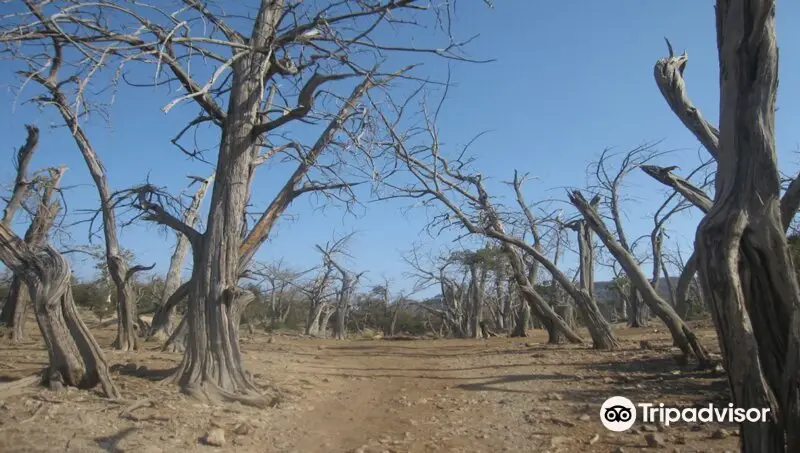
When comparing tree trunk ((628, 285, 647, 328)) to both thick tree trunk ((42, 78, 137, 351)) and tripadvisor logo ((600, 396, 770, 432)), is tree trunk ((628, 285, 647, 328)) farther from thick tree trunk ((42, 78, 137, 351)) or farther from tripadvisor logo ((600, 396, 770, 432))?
thick tree trunk ((42, 78, 137, 351))

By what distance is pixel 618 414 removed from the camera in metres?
5.16

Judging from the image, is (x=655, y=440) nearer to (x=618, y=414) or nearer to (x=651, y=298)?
(x=618, y=414)

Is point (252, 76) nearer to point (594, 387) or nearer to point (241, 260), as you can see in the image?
point (241, 260)

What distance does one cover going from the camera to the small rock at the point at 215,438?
433 cm

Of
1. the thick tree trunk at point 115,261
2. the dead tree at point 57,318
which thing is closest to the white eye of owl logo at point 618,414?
the dead tree at point 57,318

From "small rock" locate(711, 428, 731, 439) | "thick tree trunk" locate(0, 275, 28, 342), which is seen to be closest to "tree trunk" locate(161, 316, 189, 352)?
"thick tree trunk" locate(0, 275, 28, 342)

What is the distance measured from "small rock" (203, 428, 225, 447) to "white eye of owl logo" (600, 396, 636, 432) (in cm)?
336

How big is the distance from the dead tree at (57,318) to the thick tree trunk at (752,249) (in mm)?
5234

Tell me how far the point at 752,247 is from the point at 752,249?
0.01m

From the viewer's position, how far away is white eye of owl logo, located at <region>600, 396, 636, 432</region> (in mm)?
4836

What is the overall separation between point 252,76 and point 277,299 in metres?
35.1

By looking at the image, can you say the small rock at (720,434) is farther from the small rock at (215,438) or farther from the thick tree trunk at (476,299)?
the thick tree trunk at (476,299)

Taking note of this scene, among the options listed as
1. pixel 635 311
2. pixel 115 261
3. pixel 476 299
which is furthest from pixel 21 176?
pixel 635 311

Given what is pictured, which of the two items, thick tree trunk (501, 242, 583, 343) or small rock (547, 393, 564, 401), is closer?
small rock (547, 393, 564, 401)
